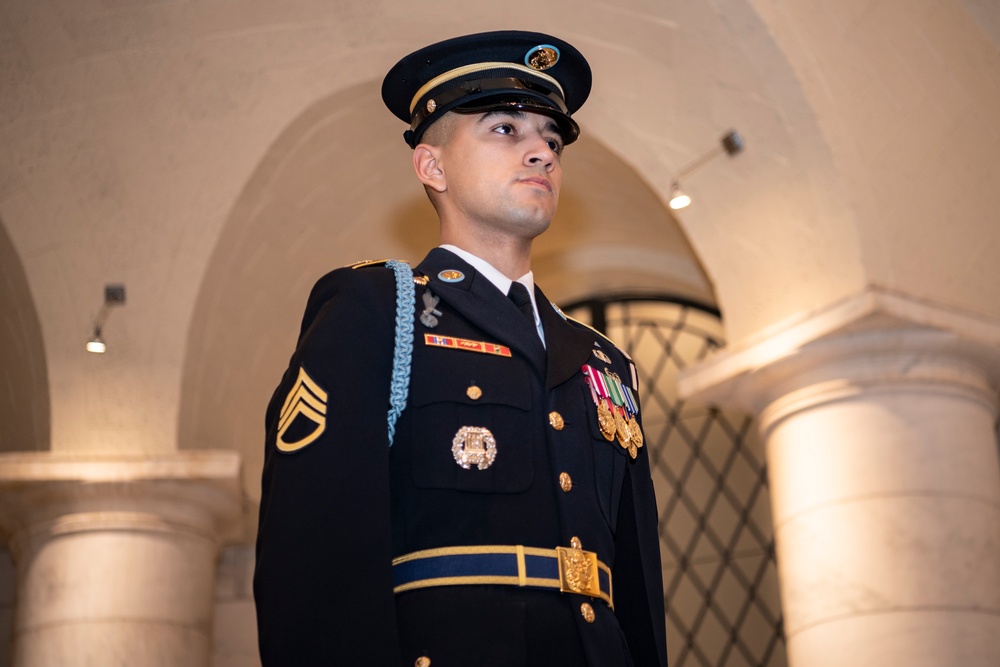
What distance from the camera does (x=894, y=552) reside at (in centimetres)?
481

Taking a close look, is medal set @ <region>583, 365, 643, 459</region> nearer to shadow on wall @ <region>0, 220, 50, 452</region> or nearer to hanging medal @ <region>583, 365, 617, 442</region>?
hanging medal @ <region>583, 365, 617, 442</region>

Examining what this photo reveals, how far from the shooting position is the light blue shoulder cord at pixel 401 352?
2193 millimetres

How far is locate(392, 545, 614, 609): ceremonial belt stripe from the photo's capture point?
80.9 inches

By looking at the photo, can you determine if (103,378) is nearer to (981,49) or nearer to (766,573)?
(766,573)

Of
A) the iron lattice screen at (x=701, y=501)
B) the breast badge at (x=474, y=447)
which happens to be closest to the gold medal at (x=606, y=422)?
the breast badge at (x=474, y=447)

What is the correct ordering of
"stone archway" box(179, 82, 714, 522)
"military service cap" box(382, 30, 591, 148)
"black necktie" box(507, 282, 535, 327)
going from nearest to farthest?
"black necktie" box(507, 282, 535, 327)
"military service cap" box(382, 30, 591, 148)
"stone archway" box(179, 82, 714, 522)

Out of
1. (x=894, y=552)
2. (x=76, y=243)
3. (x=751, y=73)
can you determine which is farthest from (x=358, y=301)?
(x=76, y=243)

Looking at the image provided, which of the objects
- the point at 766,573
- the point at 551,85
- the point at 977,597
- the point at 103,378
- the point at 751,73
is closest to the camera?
the point at 551,85

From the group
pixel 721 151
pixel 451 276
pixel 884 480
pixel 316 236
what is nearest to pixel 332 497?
pixel 451 276

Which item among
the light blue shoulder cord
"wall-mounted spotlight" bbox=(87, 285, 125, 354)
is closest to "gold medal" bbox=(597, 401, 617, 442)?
the light blue shoulder cord

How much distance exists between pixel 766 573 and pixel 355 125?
11.2ft

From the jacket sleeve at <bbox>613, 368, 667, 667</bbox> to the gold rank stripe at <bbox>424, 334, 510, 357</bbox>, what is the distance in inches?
15.2

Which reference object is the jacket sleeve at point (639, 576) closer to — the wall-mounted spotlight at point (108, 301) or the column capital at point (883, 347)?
the column capital at point (883, 347)

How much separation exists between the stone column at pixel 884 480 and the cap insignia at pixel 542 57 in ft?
8.94
